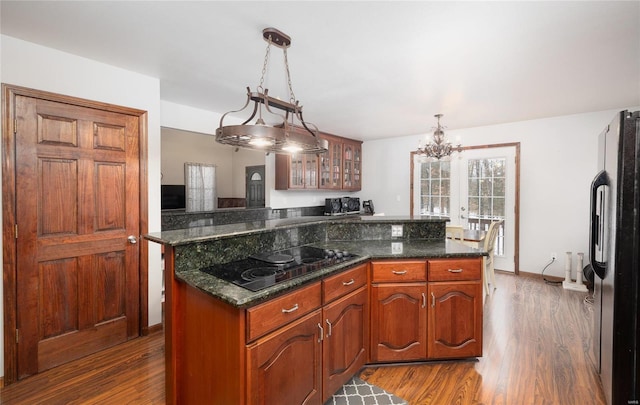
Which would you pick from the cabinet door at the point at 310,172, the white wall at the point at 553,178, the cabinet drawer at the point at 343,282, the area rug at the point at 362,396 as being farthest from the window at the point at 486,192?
the area rug at the point at 362,396

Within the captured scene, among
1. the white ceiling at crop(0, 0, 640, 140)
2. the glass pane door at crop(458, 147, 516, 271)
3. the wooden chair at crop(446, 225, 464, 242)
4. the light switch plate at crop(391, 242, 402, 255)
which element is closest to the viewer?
the white ceiling at crop(0, 0, 640, 140)

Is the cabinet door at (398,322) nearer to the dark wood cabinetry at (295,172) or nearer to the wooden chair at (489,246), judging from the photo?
the wooden chair at (489,246)

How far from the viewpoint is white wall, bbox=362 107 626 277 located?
4.07 metres

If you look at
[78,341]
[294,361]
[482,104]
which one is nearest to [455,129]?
[482,104]

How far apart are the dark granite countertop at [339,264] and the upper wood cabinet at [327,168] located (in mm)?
1981

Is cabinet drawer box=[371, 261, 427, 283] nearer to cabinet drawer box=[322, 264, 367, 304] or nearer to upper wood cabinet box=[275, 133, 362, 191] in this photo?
cabinet drawer box=[322, 264, 367, 304]

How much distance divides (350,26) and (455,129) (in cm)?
380

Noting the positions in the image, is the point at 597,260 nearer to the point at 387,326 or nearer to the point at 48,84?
the point at 387,326

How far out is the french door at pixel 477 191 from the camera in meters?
4.66

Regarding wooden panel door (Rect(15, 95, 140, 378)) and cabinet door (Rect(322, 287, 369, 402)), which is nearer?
cabinet door (Rect(322, 287, 369, 402))

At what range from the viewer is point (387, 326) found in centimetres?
218

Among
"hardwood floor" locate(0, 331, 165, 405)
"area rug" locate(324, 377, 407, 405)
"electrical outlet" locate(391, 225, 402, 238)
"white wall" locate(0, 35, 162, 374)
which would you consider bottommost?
"hardwood floor" locate(0, 331, 165, 405)

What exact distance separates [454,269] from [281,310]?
140 cm

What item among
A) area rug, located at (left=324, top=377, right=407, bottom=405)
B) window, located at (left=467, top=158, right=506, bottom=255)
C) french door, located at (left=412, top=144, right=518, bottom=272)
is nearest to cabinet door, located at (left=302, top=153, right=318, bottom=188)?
french door, located at (left=412, top=144, right=518, bottom=272)
